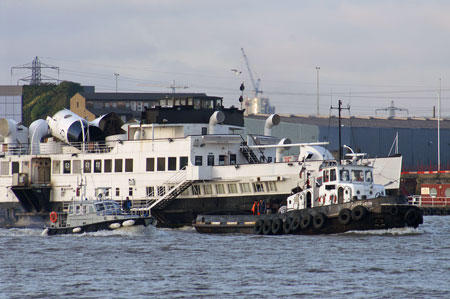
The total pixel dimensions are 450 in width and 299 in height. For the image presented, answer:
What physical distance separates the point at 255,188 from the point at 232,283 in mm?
25336

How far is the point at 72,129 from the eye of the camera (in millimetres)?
65500

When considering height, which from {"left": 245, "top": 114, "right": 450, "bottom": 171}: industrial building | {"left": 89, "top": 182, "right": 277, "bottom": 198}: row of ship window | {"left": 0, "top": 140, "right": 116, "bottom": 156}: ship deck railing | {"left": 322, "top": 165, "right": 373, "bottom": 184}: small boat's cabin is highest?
{"left": 245, "top": 114, "right": 450, "bottom": 171}: industrial building

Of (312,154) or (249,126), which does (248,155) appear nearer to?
(312,154)

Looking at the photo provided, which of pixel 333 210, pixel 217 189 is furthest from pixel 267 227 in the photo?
pixel 217 189

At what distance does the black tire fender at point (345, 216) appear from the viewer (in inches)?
1879

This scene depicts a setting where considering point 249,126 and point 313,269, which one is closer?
point 313,269

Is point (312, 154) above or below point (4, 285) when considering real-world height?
above

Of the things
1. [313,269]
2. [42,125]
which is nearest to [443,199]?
[42,125]

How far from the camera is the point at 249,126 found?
398 feet

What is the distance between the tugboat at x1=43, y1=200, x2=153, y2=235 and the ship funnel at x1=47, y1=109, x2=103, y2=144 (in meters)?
12.0

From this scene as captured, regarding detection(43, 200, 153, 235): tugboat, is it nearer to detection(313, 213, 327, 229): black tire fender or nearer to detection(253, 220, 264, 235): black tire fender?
detection(253, 220, 264, 235): black tire fender

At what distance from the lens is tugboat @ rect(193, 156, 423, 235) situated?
4756cm

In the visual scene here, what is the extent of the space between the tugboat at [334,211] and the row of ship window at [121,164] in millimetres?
7360

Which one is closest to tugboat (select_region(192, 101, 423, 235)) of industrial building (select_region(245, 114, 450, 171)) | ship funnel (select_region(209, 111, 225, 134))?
ship funnel (select_region(209, 111, 225, 134))
